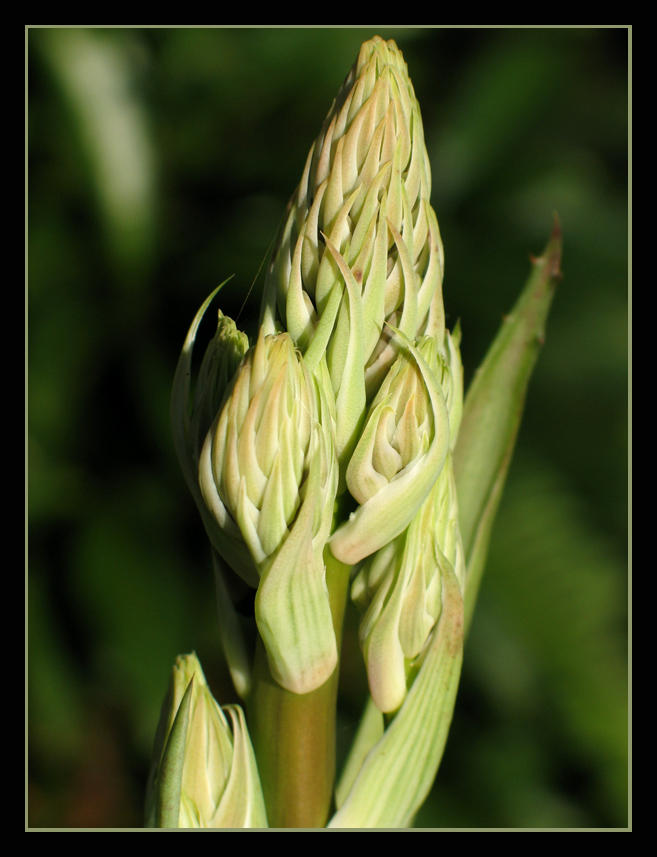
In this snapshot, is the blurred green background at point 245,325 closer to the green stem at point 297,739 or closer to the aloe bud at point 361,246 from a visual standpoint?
the green stem at point 297,739

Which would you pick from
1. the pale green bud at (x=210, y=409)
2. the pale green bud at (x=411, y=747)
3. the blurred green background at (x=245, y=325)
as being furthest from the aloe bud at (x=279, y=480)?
the blurred green background at (x=245, y=325)

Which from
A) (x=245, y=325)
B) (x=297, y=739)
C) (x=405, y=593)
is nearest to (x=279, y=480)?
(x=405, y=593)

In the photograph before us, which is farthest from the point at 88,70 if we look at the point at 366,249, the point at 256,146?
the point at 366,249

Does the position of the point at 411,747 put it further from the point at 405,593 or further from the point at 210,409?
the point at 210,409

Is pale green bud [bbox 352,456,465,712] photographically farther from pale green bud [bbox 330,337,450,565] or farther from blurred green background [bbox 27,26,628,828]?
blurred green background [bbox 27,26,628,828]

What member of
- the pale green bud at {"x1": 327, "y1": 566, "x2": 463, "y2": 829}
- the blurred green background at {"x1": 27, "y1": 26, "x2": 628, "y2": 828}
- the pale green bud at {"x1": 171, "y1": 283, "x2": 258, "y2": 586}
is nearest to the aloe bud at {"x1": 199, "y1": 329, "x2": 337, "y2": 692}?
the pale green bud at {"x1": 171, "y1": 283, "x2": 258, "y2": 586}

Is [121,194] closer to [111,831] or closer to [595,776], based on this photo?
[111,831]
